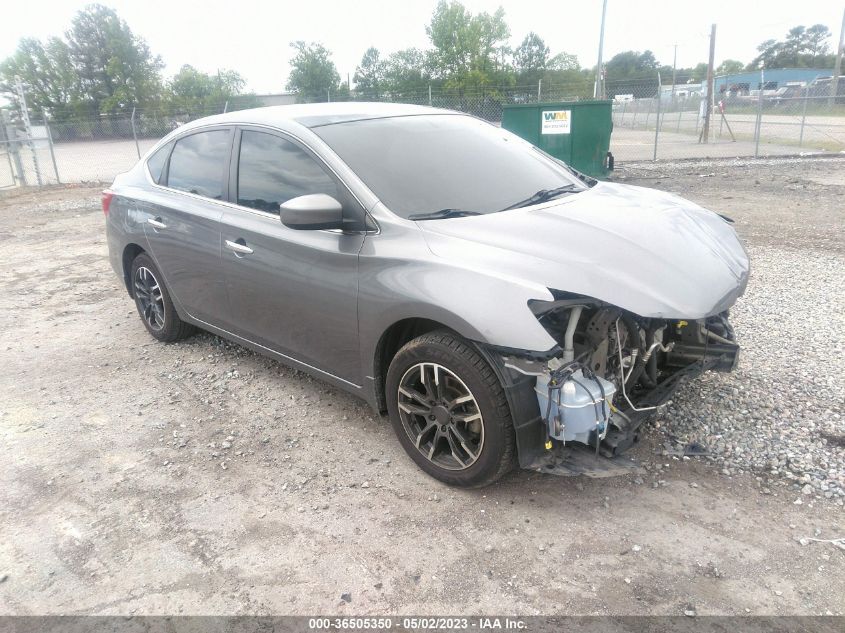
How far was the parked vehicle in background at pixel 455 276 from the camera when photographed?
2.61m

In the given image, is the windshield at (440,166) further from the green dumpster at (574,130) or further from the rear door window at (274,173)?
the green dumpster at (574,130)

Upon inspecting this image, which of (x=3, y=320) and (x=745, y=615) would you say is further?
(x=3, y=320)

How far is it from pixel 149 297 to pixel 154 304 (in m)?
0.10

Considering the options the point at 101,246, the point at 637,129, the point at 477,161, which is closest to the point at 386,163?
the point at 477,161

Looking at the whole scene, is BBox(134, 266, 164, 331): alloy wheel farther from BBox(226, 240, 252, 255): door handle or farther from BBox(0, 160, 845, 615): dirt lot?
BBox(226, 240, 252, 255): door handle

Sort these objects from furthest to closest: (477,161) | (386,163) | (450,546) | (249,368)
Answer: (249,368) < (477,161) < (386,163) < (450,546)

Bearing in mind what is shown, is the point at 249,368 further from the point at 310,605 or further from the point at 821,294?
the point at 821,294

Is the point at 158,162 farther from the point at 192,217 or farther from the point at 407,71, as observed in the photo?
the point at 407,71

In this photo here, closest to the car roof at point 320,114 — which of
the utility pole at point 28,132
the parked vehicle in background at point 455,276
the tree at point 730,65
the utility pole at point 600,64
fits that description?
the parked vehicle in background at point 455,276

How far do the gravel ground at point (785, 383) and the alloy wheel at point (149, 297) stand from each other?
147 inches

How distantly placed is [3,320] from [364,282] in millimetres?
4598

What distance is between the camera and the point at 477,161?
3.61m

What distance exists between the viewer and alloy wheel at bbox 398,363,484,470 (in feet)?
9.20

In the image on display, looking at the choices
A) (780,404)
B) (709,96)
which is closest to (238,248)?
(780,404)
